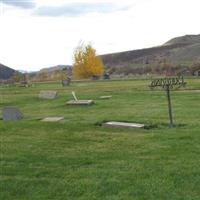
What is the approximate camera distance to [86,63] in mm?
67625

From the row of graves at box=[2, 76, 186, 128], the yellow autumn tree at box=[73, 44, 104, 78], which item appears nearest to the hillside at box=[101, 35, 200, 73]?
the yellow autumn tree at box=[73, 44, 104, 78]

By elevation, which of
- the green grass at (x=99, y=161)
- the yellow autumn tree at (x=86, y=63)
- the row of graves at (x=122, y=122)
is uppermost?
the yellow autumn tree at (x=86, y=63)

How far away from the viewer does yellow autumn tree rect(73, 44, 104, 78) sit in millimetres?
67062

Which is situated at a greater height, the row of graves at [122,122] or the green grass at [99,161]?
the row of graves at [122,122]

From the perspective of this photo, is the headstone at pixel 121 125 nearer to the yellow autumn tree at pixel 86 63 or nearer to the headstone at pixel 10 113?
the headstone at pixel 10 113

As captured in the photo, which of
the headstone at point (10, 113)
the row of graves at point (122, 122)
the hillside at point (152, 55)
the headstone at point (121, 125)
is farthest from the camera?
the hillside at point (152, 55)

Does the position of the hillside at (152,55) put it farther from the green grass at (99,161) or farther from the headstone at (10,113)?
the green grass at (99,161)

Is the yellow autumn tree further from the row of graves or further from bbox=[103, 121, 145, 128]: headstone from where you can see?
bbox=[103, 121, 145, 128]: headstone

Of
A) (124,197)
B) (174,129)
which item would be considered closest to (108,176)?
(124,197)

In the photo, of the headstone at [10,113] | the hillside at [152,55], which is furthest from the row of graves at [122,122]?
the hillside at [152,55]

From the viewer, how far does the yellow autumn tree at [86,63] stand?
6706 cm

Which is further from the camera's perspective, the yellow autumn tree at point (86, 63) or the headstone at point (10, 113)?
the yellow autumn tree at point (86, 63)

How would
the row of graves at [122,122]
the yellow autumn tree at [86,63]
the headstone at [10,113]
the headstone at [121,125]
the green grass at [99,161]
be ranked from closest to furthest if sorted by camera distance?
1. the green grass at [99,161]
2. the headstone at [121,125]
3. the row of graves at [122,122]
4. the headstone at [10,113]
5. the yellow autumn tree at [86,63]

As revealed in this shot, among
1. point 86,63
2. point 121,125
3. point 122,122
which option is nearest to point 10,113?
point 122,122
